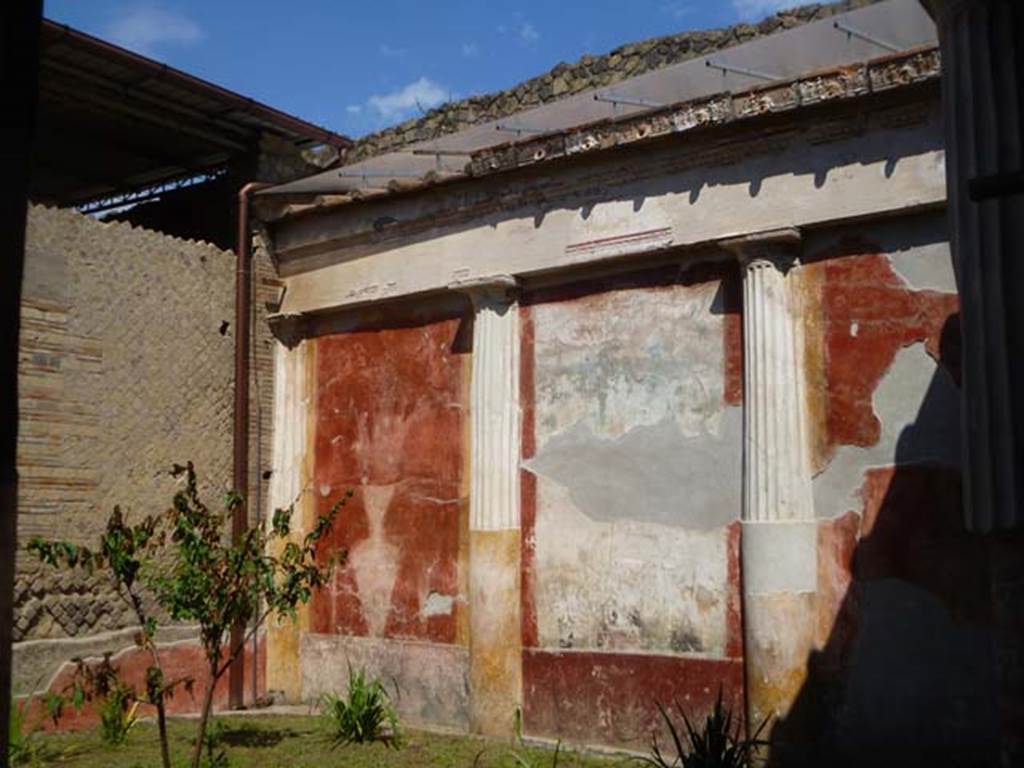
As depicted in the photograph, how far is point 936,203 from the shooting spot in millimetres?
6293

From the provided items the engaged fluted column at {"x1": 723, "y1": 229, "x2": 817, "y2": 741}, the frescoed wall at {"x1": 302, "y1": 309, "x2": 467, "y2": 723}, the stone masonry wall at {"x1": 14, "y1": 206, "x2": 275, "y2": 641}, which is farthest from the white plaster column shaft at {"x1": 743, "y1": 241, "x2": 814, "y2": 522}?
Answer: the stone masonry wall at {"x1": 14, "y1": 206, "x2": 275, "y2": 641}

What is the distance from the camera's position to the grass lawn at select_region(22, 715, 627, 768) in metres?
6.72

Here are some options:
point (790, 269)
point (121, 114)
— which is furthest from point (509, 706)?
point (121, 114)

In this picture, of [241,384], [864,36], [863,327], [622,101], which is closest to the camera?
[863,327]

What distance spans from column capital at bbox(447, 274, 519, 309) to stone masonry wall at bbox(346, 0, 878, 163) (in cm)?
A: 207

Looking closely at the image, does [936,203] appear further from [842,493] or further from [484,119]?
[484,119]

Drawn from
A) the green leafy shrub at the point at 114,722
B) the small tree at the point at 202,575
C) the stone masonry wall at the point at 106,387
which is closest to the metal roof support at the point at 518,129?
the stone masonry wall at the point at 106,387

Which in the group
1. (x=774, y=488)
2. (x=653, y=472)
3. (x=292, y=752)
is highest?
(x=653, y=472)

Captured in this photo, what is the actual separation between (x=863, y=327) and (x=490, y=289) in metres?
2.76

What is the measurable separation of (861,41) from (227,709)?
21.9ft

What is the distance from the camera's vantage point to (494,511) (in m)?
8.01

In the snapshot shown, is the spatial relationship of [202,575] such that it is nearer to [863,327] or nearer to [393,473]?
[393,473]

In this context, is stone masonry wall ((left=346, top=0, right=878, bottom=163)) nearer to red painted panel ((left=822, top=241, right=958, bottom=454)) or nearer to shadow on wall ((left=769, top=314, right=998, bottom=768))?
red painted panel ((left=822, top=241, right=958, bottom=454))

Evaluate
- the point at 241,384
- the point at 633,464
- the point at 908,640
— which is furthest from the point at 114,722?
the point at 908,640
